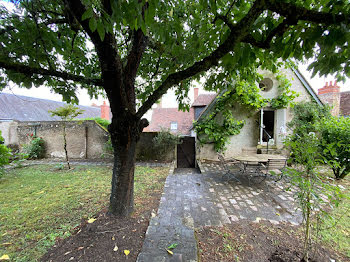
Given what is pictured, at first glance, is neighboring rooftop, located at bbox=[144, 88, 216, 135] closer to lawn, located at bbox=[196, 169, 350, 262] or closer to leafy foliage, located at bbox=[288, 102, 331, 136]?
leafy foliage, located at bbox=[288, 102, 331, 136]

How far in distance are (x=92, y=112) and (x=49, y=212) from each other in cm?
2414

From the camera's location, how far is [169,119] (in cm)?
1981

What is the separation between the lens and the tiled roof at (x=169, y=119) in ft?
59.9

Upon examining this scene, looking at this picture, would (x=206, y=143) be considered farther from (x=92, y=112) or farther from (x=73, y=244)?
(x=92, y=112)

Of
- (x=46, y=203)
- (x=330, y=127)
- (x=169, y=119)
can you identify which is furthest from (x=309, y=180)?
(x=169, y=119)

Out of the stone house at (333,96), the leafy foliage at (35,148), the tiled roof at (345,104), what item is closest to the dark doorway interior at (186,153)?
the leafy foliage at (35,148)

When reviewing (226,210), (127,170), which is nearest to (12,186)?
(127,170)

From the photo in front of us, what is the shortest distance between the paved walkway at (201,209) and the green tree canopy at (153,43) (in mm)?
816

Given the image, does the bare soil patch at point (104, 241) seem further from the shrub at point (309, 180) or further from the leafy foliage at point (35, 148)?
the leafy foliage at point (35, 148)

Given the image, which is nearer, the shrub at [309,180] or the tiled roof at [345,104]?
the shrub at [309,180]

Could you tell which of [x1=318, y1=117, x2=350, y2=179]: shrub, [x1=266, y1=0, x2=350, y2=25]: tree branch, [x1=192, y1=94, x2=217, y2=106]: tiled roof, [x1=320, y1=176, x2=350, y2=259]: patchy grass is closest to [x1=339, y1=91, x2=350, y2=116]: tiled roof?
[x1=318, y1=117, x2=350, y2=179]: shrub

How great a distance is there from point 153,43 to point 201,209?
373 cm

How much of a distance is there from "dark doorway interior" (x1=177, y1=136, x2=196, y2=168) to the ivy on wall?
80 centimetres

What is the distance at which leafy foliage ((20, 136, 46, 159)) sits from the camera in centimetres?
832
